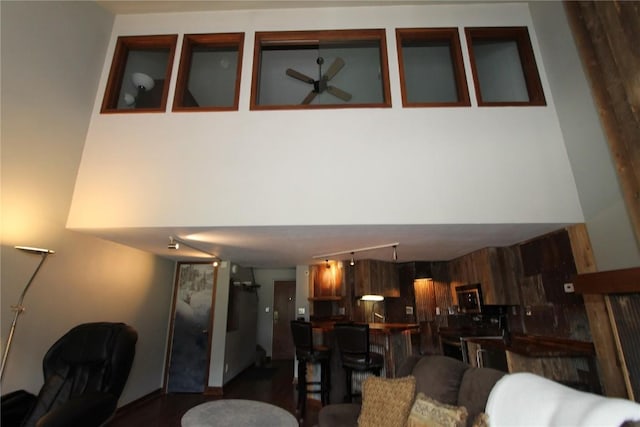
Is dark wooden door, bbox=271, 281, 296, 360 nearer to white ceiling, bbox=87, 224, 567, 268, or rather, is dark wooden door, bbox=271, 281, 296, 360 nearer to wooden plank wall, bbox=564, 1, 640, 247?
white ceiling, bbox=87, 224, 567, 268

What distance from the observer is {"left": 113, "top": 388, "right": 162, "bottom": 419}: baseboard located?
12.8 ft

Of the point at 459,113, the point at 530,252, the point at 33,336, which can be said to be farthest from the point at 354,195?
the point at 33,336

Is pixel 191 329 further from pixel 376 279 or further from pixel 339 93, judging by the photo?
pixel 339 93

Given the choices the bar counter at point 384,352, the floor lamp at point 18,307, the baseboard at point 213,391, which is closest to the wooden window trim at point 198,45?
the floor lamp at point 18,307

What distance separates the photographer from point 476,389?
6.40 ft

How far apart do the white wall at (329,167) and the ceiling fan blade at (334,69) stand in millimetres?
694

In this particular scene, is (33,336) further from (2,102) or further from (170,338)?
(170,338)

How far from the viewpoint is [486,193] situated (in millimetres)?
3012

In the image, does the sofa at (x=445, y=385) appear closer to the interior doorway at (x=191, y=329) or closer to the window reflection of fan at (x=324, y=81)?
the window reflection of fan at (x=324, y=81)

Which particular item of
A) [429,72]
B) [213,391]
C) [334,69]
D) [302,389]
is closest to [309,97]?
[334,69]

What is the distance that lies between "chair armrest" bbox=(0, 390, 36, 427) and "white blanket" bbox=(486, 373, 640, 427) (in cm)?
347

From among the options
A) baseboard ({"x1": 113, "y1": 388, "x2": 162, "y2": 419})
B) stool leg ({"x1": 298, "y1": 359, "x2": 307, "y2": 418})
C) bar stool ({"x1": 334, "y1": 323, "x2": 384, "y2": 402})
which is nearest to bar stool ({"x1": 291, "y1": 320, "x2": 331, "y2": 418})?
stool leg ({"x1": 298, "y1": 359, "x2": 307, "y2": 418})

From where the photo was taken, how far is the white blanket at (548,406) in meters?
1.16

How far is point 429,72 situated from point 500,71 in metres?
0.89
